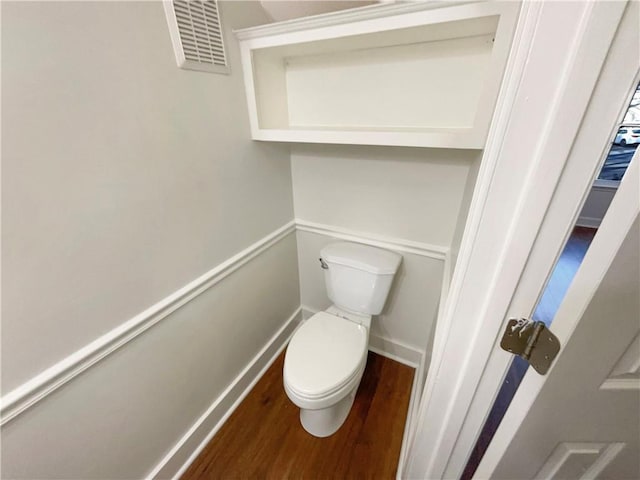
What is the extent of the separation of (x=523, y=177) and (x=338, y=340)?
40.6 inches

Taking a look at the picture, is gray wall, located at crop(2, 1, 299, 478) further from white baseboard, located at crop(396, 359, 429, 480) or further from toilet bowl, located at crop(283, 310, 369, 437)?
white baseboard, located at crop(396, 359, 429, 480)

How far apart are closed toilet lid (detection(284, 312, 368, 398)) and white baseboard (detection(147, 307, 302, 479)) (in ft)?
1.34

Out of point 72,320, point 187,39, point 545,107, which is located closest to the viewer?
point 545,107

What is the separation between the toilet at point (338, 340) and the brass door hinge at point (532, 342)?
726 mm

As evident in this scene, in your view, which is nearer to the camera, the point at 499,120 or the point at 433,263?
the point at 499,120

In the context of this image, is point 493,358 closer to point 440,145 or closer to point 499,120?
point 499,120

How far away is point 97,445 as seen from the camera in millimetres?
812

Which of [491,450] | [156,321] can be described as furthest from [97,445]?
[491,450]

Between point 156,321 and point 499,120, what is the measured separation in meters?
1.08

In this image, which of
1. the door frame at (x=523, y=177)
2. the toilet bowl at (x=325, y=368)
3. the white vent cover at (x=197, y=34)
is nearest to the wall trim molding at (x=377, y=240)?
the toilet bowl at (x=325, y=368)

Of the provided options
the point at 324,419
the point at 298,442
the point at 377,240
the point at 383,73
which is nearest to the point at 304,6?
the point at 383,73

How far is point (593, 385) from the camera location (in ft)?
1.48

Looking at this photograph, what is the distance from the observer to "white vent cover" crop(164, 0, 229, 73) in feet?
2.51

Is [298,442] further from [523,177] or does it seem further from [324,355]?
[523,177]
